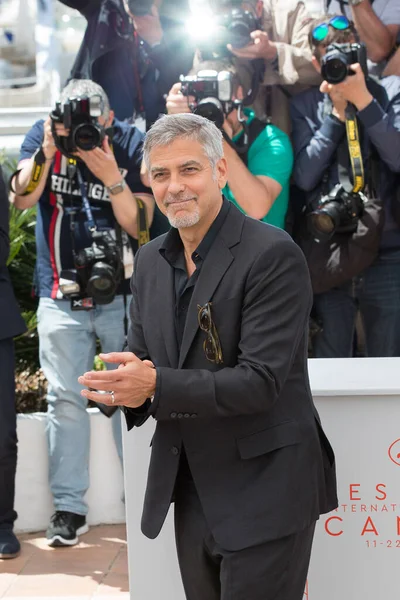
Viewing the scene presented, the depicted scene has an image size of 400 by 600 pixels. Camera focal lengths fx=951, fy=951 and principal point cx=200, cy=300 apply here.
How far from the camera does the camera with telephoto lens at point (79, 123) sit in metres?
4.16

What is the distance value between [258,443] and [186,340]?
0.98 feet

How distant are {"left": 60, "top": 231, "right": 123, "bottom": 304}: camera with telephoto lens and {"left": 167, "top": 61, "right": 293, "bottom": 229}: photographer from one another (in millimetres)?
607

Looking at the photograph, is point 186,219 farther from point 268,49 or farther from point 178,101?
point 268,49

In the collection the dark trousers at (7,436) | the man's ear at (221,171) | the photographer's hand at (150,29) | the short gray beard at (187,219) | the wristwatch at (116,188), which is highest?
the photographer's hand at (150,29)

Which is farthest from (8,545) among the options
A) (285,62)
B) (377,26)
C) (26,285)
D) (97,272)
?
(377,26)

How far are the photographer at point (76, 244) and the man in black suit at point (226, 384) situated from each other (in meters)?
1.91

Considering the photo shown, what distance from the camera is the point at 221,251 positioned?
2.30 m

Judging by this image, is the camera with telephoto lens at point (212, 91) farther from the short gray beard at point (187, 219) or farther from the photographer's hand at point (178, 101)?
the short gray beard at point (187, 219)

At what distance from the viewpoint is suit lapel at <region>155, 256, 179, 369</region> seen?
91.4 inches

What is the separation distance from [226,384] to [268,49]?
2.73 meters

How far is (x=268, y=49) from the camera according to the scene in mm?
4504

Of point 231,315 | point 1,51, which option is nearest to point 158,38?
point 231,315

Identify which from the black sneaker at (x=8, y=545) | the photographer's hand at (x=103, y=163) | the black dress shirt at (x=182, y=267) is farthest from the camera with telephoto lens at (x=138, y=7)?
the black dress shirt at (x=182, y=267)

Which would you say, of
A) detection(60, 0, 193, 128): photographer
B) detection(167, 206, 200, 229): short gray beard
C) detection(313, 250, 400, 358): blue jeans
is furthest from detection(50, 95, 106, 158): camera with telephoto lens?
detection(167, 206, 200, 229): short gray beard
